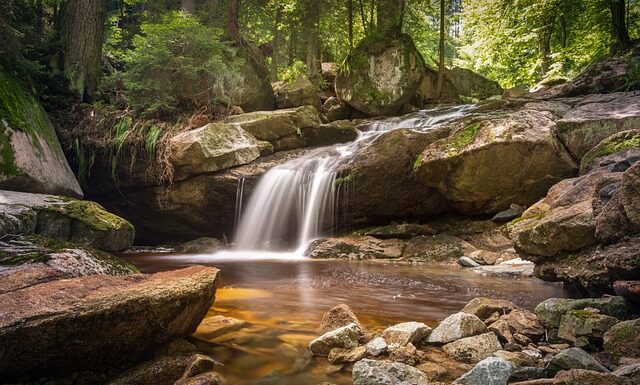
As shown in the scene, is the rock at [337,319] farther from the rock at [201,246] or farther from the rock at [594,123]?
the rock at [201,246]

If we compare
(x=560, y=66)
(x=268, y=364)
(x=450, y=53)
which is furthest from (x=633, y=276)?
(x=450, y=53)

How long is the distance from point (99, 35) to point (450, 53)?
113ft

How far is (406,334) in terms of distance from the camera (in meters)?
3.21

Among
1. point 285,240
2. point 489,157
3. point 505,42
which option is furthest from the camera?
point 505,42

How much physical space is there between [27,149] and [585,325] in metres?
8.64

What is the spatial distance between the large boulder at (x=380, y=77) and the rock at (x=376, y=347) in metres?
12.8

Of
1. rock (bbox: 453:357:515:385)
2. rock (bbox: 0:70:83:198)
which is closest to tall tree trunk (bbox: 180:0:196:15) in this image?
rock (bbox: 0:70:83:198)

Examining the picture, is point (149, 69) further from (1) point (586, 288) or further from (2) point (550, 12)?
(2) point (550, 12)

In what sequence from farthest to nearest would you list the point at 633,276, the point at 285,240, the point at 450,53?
the point at 450,53
the point at 285,240
the point at 633,276

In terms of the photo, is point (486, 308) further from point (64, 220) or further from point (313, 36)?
point (313, 36)

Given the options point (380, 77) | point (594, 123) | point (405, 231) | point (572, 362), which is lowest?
point (572, 362)

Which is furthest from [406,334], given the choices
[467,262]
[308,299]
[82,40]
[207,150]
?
[82,40]

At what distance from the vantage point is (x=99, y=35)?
11.4 meters

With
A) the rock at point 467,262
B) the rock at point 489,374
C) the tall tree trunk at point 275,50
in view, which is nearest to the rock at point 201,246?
the rock at point 467,262
